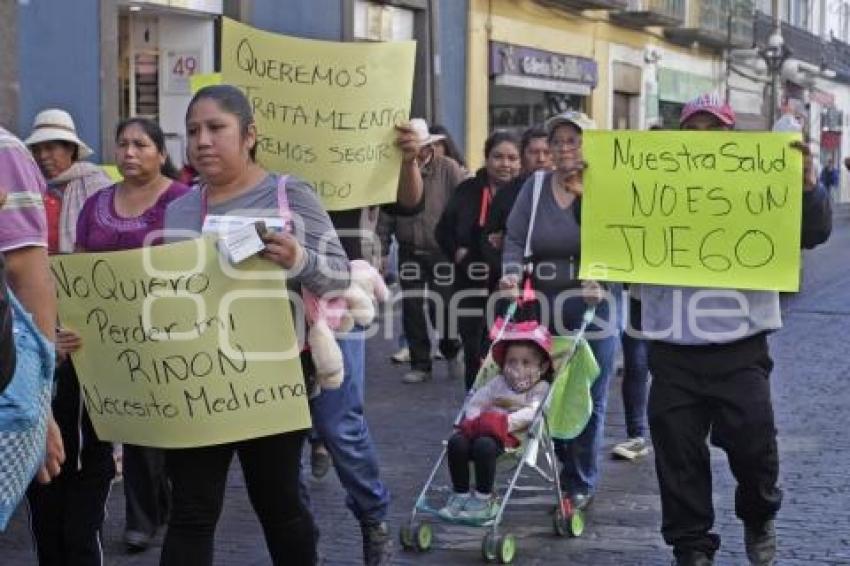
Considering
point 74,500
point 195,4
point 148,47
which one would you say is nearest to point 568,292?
point 74,500

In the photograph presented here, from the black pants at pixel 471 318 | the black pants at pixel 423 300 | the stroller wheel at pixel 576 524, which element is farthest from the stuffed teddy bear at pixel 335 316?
the black pants at pixel 423 300

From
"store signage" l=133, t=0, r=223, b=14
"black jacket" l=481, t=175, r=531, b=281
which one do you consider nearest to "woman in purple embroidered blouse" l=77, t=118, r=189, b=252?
"black jacket" l=481, t=175, r=531, b=281

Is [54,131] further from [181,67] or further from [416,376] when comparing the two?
[181,67]

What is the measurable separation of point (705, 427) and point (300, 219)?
70.4 inches

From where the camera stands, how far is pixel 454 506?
575 cm

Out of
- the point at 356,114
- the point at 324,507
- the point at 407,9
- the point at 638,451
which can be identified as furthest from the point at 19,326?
the point at 407,9

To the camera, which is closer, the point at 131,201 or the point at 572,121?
the point at 131,201

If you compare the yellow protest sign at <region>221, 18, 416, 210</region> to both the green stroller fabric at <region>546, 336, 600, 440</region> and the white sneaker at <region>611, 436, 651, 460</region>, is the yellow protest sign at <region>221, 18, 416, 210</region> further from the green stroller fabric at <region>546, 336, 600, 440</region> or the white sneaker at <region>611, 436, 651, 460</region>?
the white sneaker at <region>611, 436, 651, 460</region>

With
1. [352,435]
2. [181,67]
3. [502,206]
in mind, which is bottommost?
[352,435]

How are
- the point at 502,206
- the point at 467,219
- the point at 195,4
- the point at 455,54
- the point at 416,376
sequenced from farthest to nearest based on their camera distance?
1. the point at 455,54
2. the point at 195,4
3. the point at 416,376
4. the point at 467,219
5. the point at 502,206

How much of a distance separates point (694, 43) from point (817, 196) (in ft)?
91.1

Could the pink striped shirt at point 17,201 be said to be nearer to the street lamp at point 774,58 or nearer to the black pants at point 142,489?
the black pants at point 142,489

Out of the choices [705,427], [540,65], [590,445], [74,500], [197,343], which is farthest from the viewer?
[540,65]

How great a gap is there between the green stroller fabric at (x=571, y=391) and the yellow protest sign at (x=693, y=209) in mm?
977
